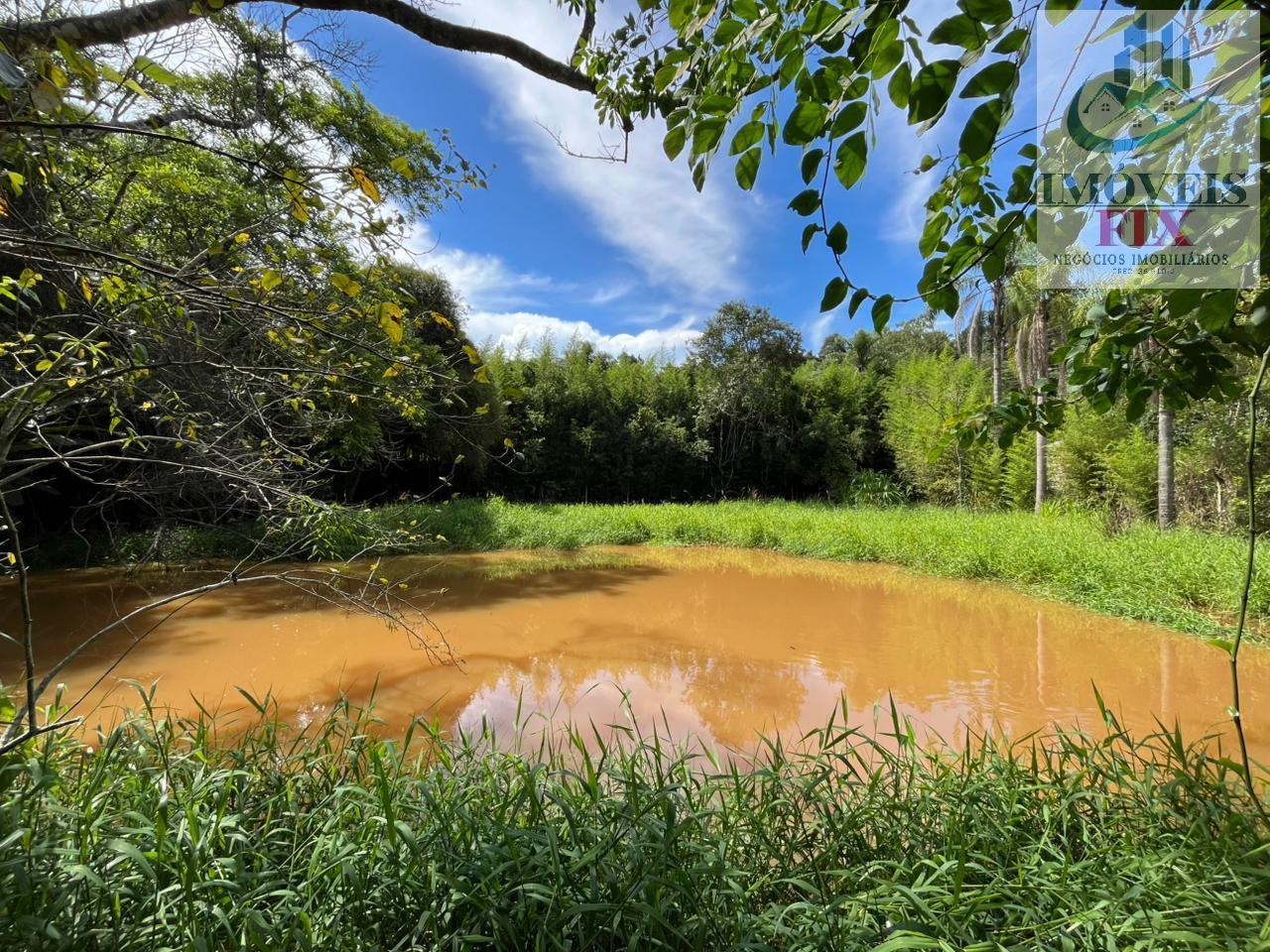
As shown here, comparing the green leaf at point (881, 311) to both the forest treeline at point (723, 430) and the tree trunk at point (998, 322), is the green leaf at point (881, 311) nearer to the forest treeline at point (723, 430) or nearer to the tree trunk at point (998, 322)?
the forest treeline at point (723, 430)

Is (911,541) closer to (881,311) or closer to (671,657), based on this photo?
(671,657)

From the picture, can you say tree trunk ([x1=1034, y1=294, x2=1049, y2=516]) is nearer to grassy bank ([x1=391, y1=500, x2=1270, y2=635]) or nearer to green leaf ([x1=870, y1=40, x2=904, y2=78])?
grassy bank ([x1=391, y1=500, x2=1270, y2=635])

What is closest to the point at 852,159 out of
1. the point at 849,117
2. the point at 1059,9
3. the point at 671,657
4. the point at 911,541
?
the point at 849,117

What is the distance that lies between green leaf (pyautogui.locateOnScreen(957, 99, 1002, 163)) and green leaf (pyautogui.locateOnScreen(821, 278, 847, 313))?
0.22 m

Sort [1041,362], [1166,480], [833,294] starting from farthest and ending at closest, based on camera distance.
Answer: [1041,362] < [1166,480] < [833,294]

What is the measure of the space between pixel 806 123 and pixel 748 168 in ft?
0.21

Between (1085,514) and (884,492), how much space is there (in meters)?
4.21

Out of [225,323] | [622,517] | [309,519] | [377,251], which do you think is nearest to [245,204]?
[225,323]

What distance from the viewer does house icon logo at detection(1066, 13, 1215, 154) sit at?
24.5 inches

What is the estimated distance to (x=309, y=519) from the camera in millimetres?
1524

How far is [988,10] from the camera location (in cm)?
41

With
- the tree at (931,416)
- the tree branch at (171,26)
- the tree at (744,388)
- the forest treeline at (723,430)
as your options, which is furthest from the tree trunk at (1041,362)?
the tree branch at (171,26)

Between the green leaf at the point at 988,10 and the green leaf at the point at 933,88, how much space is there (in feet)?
0.11

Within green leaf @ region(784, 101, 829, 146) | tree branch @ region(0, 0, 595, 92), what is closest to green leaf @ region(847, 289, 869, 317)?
green leaf @ region(784, 101, 829, 146)
